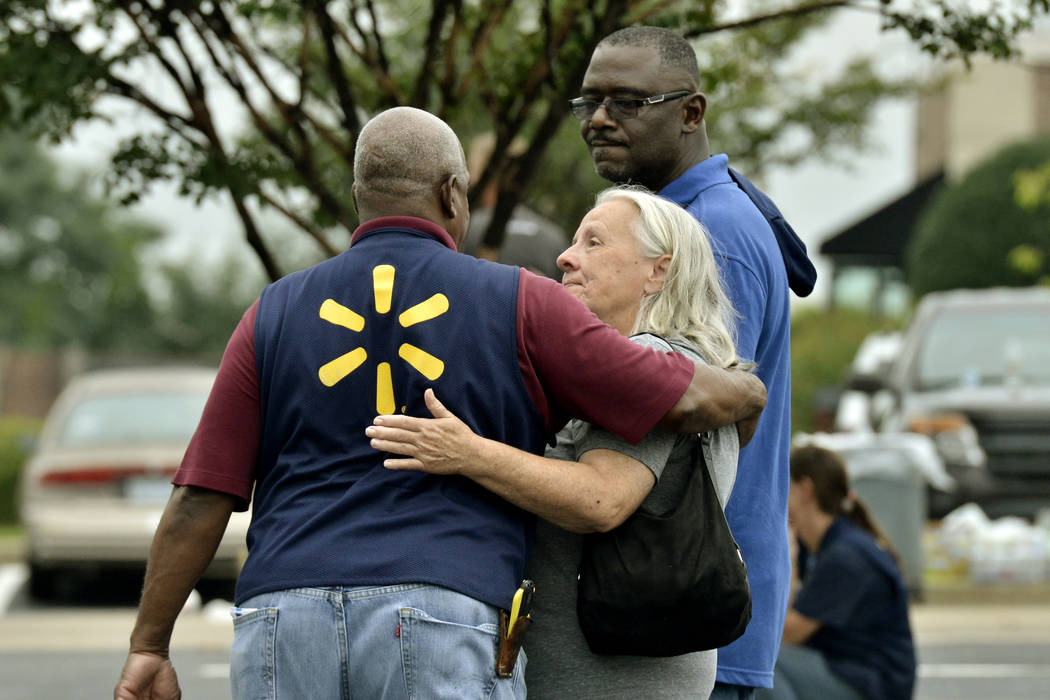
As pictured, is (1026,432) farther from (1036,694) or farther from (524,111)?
(524,111)

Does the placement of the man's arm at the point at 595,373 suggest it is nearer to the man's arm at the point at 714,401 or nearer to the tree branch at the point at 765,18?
the man's arm at the point at 714,401

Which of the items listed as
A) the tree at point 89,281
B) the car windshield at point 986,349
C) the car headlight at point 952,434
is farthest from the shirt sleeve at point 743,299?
the tree at point 89,281

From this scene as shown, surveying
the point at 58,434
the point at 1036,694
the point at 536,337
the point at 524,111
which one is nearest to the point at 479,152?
the point at 524,111

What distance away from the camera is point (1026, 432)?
11.8 m

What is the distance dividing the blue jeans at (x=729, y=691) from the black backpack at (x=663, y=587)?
1.33 ft

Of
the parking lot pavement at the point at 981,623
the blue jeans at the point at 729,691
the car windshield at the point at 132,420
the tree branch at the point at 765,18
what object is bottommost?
the parking lot pavement at the point at 981,623

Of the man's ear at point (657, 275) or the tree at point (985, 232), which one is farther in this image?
the tree at point (985, 232)

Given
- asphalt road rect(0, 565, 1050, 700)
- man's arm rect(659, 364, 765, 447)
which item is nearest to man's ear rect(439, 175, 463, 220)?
man's arm rect(659, 364, 765, 447)

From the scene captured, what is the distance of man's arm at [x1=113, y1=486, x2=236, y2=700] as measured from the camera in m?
2.73

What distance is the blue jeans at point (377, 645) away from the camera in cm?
249

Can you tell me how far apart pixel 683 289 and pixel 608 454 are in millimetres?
376

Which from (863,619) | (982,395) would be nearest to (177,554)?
(863,619)

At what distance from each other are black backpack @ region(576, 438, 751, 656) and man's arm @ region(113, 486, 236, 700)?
630 millimetres

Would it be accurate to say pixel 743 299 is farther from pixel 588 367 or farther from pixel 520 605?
pixel 520 605
